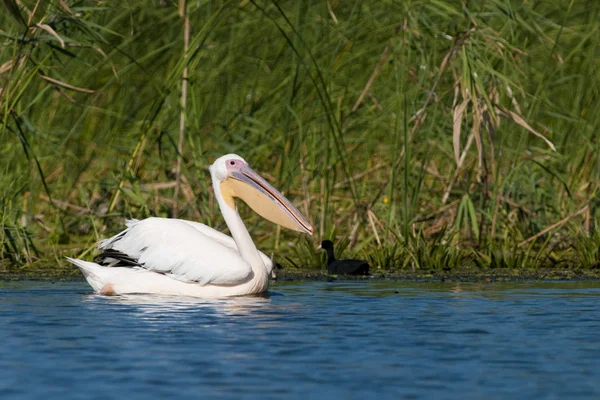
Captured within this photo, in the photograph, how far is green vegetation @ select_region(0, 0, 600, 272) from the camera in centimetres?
943

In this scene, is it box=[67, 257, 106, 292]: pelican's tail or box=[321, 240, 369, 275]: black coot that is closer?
box=[67, 257, 106, 292]: pelican's tail

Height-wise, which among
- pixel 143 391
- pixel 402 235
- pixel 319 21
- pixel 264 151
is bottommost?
pixel 143 391

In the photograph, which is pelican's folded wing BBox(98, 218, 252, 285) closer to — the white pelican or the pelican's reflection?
the white pelican

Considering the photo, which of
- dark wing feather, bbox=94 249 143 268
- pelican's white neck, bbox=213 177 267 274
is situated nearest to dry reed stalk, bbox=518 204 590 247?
pelican's white neck, bbox=213 177 267 274

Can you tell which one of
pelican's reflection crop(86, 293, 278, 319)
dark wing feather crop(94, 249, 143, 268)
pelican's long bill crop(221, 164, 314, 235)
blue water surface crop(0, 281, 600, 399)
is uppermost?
pelican's long bill crop(221, 164, 314, 235)

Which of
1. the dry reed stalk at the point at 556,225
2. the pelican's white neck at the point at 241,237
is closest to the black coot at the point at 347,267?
the pelican's white neck at the point at 241,237

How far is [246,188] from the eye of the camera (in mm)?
8742

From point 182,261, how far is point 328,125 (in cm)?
222

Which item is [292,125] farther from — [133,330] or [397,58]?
[133,330]

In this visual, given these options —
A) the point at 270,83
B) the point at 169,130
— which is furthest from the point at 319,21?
the point at 169,130

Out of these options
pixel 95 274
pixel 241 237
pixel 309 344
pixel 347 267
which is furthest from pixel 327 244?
pixel 309 344

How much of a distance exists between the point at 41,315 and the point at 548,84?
4.59 metres

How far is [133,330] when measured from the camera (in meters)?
6.43

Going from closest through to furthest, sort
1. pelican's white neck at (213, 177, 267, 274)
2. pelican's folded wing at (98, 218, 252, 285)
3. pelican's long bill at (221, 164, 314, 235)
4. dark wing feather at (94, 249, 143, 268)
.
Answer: pelican's folded wing at (98, 218, 252, 285)
pelican's white neck at (213, 177, 267, 274)
dark wing feather at (94, 249, 143, 268)
pelican's long bill at (221, 164, 314, 235)
